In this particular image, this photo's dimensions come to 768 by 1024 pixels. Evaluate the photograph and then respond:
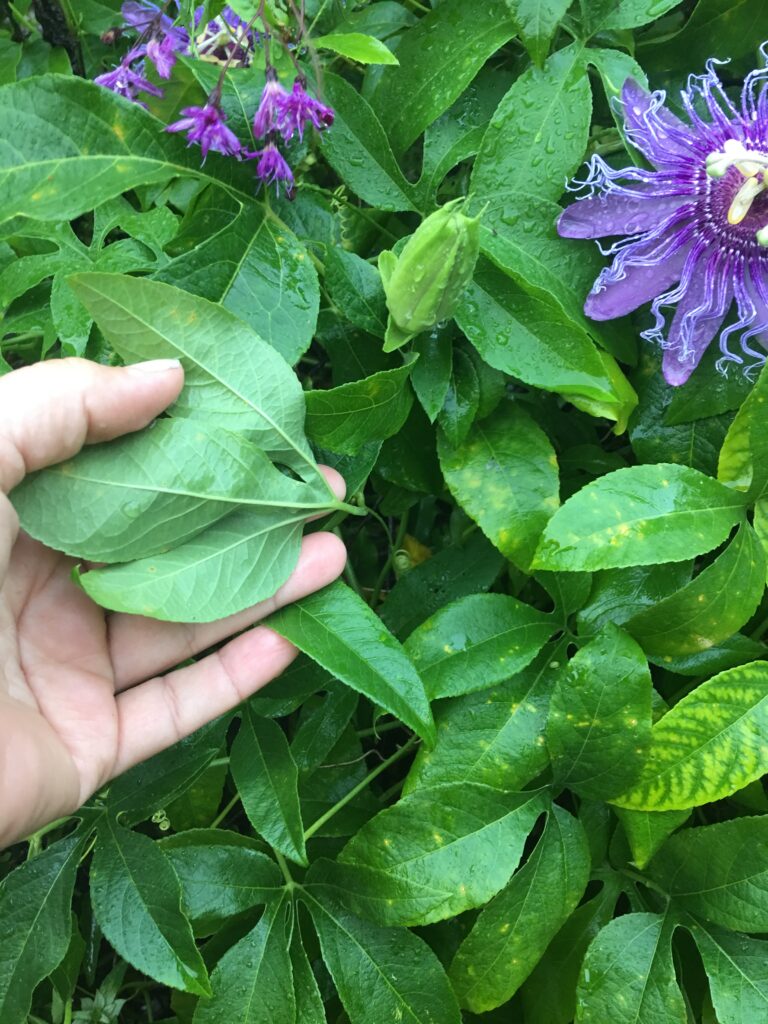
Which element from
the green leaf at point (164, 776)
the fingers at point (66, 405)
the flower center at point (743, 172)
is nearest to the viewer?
the fingers at point (66, 405)

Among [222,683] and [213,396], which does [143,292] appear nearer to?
[213,396]

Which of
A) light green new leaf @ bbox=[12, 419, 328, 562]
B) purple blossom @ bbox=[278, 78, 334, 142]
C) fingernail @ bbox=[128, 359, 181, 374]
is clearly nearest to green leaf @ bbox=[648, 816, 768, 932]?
light green new leaf @ bbox=[12, 419, 328, 562]

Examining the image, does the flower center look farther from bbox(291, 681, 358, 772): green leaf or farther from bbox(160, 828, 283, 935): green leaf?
bbox(160, 828, 283, 935): green leaf

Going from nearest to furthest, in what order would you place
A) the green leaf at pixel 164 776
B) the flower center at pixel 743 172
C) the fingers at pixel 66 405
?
the fingers at pixel 66 405 → the flower center at pixel 743 172 → the green leaf at pixel 164 776

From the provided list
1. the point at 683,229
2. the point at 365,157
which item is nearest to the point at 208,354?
the point at 365,157

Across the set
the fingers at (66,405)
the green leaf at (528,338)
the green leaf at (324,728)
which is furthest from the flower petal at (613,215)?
the green leaf at (324,728)

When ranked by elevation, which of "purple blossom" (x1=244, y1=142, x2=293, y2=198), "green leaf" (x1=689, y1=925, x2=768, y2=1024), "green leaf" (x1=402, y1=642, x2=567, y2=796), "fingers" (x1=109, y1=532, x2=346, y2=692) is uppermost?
"purple blossom" (x1=244, y1=142, x2=293, y2=198)

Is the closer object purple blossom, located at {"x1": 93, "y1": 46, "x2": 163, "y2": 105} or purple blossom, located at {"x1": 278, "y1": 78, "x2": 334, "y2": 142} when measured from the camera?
purple blossom, located at {"x1": 278, "y1": 78, "x2": 334, "y2": 142}

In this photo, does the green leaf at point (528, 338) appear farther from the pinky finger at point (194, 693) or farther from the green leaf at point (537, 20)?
the pinky finger at point (194, 693)
